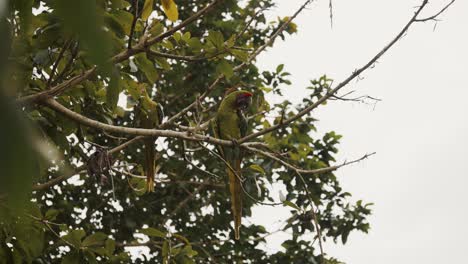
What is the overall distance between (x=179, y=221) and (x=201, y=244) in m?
0.49

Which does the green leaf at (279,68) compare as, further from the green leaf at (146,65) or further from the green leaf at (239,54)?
the green leaf at (146,65)

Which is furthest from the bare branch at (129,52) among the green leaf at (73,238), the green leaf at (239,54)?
the green leaf at (73,238)

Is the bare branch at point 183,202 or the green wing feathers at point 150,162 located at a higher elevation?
the bare branch at point 183,202

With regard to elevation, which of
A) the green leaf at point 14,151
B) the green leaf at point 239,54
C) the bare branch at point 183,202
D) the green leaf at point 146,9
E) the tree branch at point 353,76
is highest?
the bare branch at point 183,202

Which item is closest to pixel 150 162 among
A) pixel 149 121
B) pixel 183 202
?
pixel 149 121

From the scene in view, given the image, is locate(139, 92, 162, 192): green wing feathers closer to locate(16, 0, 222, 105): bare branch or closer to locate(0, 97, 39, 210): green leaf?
locate(16, 0, 222, 105): bare branch

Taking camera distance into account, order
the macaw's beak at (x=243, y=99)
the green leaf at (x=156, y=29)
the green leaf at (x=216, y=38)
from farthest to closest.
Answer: the macaw's beak at (x=243, y=99), the green leaf at (x=216, y=38), the green leaf at (x=156, y=29)

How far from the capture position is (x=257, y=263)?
438 centimetres

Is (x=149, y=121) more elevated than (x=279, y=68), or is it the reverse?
(x=279, y=68)

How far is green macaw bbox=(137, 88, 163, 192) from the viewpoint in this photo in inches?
103

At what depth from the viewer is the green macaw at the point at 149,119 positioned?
2.62 meters

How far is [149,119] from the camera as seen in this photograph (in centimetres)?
271

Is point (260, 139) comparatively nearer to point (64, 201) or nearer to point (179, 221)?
point (179, 221)

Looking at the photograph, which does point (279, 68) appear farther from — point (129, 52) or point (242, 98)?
point (129, 52)
